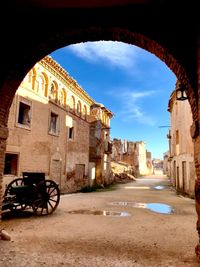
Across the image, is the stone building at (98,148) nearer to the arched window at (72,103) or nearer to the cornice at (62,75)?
the cornice at (62,75)

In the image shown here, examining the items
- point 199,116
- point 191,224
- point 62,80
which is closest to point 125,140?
point 62,80

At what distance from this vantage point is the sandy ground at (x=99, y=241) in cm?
421

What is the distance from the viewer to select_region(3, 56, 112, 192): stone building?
1209 centimetres

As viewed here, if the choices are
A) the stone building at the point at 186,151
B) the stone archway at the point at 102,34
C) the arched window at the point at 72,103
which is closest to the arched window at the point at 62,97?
the arched window at the point at 72,103

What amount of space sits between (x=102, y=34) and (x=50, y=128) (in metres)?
10.9

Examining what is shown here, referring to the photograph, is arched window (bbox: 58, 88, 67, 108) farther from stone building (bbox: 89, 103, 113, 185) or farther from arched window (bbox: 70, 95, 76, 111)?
stone building (bbox: 89, 103, 113, 185)

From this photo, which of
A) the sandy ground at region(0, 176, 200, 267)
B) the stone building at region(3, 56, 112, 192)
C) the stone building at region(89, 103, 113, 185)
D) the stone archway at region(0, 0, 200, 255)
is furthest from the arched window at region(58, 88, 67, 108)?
the stone archway at region(0, 0, 200, 255)

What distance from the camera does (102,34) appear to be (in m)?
5.11

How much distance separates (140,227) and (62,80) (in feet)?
39.9

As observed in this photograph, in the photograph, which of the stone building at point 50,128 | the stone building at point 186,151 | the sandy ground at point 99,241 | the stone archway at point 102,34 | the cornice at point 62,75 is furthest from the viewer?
the stone building at point 186,151

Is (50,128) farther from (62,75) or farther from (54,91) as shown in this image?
(62,75)

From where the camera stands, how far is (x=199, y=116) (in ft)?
13.8

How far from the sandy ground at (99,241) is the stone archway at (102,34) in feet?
2.96

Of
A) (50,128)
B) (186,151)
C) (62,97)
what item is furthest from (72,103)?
(186,151)
